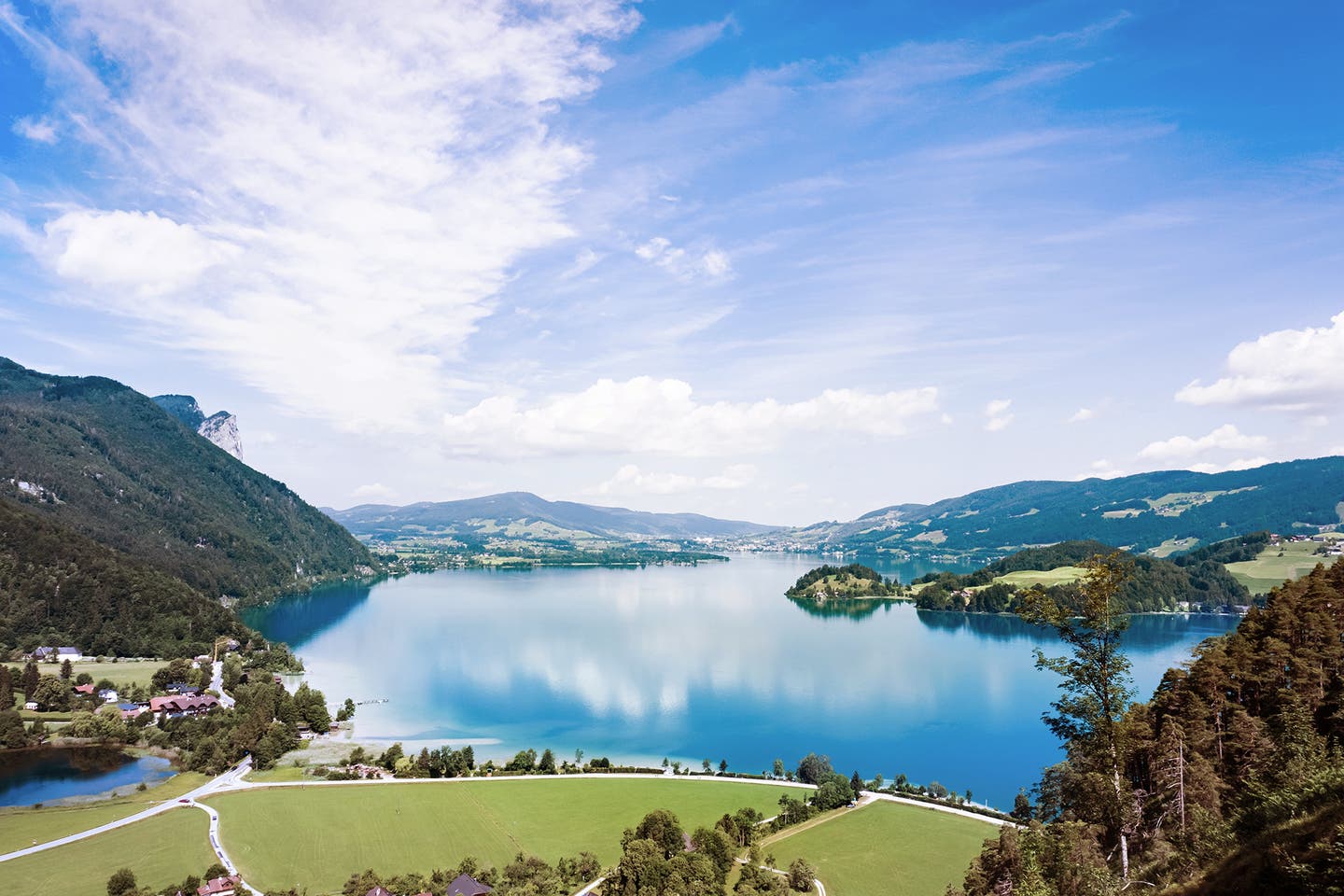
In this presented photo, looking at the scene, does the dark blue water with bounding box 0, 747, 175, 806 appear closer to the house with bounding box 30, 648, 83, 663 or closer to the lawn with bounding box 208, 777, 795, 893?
the lawn with bounding box 208, 777, 795, 893

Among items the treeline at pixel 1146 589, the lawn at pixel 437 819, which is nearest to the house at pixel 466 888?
the lawn at pixel 437 819

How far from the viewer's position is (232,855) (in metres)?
28.9

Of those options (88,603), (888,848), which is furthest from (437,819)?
(88,603)

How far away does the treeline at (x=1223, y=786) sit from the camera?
9.51m

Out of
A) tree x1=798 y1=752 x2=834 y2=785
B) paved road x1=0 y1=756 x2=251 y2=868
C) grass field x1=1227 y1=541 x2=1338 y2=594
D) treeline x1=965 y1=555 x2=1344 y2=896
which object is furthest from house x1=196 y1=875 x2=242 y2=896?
grass field x1=1227 y1=541 x2=1338 y2=594

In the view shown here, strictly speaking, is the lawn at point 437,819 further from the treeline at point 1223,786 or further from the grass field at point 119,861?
the treeline at point 1223,786

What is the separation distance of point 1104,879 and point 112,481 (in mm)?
161224

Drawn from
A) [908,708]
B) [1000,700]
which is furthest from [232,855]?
[1000,700]

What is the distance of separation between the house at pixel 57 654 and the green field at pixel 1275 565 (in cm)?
15493

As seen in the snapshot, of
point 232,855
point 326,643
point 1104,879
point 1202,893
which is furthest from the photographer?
point 326,643

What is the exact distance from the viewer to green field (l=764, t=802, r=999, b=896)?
2684 cm

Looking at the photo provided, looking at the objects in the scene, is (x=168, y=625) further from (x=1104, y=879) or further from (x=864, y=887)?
(x=1104, y=879)

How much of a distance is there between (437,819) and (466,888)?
9.37 metres

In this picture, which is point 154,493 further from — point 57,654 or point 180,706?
point 180,706
